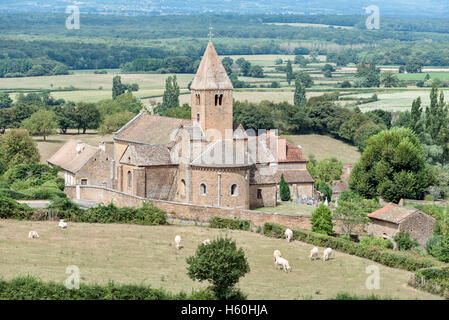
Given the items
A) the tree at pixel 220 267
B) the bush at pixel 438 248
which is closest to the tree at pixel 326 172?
the bush at pixel 438 248

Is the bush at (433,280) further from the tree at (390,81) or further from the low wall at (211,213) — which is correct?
the tree at (390,81)

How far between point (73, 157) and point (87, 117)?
126ft

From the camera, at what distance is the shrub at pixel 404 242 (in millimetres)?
50031

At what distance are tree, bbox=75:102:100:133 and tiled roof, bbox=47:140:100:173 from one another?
33352mm

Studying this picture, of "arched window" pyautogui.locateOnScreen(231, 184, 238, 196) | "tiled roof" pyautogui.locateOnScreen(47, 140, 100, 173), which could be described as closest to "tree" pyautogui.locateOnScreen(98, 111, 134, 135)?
"tiled roof" pyautogui.locateOnScreen(47, 140, 100, 173)

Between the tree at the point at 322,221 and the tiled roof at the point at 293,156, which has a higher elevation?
the tree at the point at 322,221

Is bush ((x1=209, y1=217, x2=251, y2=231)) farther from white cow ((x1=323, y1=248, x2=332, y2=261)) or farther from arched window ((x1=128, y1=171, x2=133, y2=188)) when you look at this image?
arched window ((x1=128, y1=171, x2=133, y2=188))

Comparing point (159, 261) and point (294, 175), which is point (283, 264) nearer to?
point (159, 261)

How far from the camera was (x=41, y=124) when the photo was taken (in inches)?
3792

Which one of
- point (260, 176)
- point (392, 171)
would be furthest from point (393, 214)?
point (392, 171)

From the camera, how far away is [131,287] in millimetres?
29469

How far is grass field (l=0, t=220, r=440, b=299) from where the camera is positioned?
3438cm

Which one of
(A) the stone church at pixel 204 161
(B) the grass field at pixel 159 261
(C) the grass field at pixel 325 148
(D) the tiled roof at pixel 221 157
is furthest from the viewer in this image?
(C) the grass field at pixel 325 148
